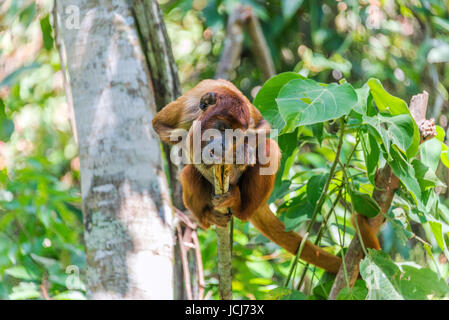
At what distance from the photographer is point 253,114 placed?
2.97 m

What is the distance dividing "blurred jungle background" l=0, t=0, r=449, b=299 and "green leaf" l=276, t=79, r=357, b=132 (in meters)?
1.27

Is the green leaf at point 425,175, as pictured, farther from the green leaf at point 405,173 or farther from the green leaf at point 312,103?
the green leaf at point 312,103

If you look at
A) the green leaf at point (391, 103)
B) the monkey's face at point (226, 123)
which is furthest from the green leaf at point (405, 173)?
the monkey's face at point (226, 123)

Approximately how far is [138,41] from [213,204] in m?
1.03

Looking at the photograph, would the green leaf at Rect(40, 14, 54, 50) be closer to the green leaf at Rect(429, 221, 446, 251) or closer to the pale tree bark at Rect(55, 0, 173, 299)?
the pale tree bark at Rect(55, 0, 173, 299)

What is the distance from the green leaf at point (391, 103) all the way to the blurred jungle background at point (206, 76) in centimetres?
108

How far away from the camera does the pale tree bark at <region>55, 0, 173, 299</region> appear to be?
263cm

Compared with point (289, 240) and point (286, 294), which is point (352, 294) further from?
Answer: point (289, 240)

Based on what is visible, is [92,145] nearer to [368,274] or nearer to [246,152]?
[246,152]

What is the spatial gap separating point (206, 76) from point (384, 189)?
4.65m

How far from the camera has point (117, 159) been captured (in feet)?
8.89

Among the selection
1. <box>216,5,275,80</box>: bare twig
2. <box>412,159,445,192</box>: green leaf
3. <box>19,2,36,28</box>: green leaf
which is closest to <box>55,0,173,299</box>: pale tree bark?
<box>412,159,445,192</box>: green leaf

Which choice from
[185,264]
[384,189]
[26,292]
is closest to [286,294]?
[384,189]
